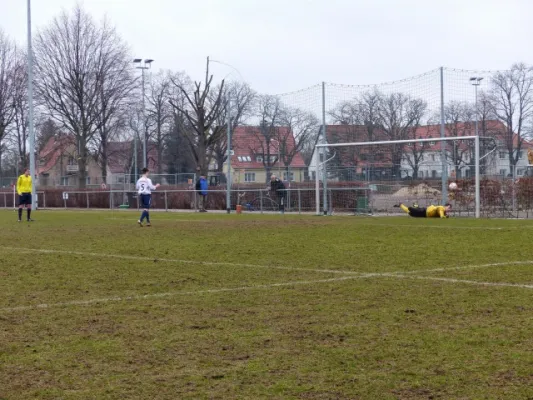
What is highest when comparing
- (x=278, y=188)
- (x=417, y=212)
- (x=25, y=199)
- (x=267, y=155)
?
(x=267, y=155)

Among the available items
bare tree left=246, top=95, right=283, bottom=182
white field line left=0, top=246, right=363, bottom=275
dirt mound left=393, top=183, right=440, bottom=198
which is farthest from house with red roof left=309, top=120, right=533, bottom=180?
white field line left=0, top=246, right=363, bottom=275

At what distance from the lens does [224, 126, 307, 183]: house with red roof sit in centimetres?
3541

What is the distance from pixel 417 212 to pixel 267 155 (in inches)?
439

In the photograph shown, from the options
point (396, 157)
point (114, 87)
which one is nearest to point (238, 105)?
point (396, 157)

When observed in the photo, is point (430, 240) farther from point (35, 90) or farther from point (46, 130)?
point (46, 130)

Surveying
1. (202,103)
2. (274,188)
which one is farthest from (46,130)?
(274,188)

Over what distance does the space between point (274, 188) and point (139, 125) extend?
43.1 m

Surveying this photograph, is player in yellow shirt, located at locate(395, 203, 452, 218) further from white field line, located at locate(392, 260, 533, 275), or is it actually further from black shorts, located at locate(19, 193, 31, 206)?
white field line, located at locate(392, 260, 533, 275)

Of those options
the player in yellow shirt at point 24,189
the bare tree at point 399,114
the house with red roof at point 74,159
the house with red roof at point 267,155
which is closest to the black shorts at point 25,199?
the player in yellow shirt at point 24,189

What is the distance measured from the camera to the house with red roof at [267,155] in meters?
35.4

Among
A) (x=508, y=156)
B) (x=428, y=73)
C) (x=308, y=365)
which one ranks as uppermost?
(x=428, y=73)

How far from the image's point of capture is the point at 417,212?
1064 inches

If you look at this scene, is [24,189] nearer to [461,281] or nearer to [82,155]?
[461,281]

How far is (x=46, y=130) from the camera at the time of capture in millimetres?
70250
